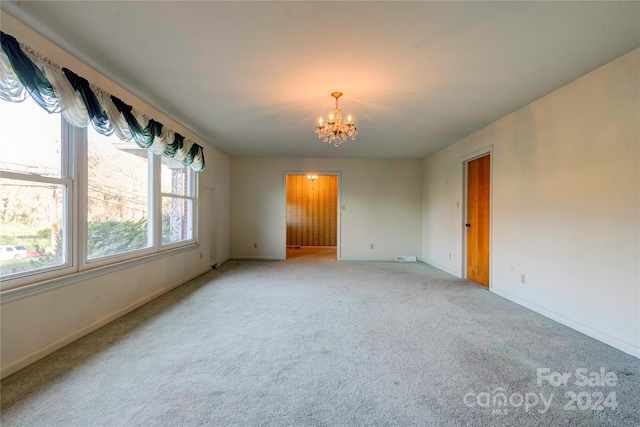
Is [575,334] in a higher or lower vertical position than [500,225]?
lower

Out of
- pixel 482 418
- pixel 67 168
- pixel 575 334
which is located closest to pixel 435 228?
pixel 575 334

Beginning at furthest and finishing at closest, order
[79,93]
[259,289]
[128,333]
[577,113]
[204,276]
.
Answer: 1. [204,276]
2. [259,289]
3. [577,113]
4. [128,333]
5. [79,93]

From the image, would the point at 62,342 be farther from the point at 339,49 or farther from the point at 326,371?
the point at 339,49

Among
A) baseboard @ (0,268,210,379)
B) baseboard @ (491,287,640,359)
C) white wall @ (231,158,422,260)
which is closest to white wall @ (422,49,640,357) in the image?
baseboard @ (491,287,640,359)

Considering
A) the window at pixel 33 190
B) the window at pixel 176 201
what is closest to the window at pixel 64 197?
the window at pixel 33 190

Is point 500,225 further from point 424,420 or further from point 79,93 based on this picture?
point 79,93

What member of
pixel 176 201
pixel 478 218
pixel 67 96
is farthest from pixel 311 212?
pixel 67 96

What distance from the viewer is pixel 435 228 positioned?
222 inches

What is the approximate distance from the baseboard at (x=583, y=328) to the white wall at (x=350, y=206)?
123 inches

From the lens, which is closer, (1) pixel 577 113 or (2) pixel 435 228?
(1) pixel 577 113

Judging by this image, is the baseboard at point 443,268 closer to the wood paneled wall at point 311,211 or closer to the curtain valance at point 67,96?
the wood paneled wall at point 311,211

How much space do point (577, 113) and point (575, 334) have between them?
211 centimetres

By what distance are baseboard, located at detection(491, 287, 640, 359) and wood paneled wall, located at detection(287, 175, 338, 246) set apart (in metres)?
5.84

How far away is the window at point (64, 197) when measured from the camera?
6.06 ft
